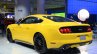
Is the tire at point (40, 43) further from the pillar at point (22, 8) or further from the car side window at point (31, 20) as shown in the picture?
the pillar at point (22, 8)

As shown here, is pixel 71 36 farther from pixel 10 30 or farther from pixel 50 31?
pixel 10 30

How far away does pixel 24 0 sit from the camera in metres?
16.0

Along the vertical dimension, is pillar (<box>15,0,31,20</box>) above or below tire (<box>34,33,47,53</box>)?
above

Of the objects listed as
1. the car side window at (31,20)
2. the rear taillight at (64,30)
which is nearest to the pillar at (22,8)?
the car side window at (31,20)

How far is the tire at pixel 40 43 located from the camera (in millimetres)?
7930

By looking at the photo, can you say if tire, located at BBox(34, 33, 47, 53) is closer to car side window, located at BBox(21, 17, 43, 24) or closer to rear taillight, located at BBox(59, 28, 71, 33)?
car side window, located at BBox(21, 17, 43, 24)

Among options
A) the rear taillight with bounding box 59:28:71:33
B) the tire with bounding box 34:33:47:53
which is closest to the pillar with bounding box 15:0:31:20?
the tire with bounding box 34:33:47:53

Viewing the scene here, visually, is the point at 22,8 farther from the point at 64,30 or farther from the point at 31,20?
the point at 64,30

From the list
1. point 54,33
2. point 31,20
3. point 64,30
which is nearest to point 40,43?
point 54,33

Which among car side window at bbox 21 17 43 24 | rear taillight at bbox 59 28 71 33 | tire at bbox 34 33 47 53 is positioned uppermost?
car side window at bbox 21 17 43 24

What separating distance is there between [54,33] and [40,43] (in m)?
0.87

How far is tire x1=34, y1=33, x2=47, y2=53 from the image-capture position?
7930mm

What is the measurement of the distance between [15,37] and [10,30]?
2.14 ft

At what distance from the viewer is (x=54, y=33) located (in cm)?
751
